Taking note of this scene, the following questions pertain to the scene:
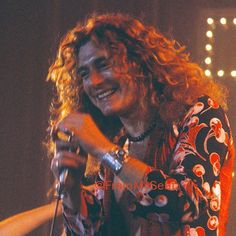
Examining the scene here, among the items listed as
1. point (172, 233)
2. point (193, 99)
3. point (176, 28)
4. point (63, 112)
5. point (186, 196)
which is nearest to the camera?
point (186, 196)

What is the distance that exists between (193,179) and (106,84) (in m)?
0.40

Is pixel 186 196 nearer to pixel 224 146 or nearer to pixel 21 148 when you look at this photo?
pixel 224 146

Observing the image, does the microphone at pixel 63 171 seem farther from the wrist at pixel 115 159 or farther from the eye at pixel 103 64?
the eye at pixel 103 64

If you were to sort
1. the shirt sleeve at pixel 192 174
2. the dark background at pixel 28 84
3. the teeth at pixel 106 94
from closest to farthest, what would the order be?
the shirt sleeve at pixel 192 174 < the teeth at pixel 106 94 < the dark background at pixel 28 84

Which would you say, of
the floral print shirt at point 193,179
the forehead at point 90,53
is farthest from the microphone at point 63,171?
the forehead at point 90,53

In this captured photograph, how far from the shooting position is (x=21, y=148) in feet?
12.0

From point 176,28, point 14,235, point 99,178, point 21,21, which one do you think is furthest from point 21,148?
point 99,178

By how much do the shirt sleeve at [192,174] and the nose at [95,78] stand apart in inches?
10.2

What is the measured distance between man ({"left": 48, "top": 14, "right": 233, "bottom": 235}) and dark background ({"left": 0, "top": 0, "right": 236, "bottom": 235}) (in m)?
1.44

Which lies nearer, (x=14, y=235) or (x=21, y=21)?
(x=14, y=235)

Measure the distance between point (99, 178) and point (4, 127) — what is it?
5.58 feet

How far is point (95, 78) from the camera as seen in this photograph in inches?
73.7

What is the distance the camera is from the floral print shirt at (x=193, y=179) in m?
1.58

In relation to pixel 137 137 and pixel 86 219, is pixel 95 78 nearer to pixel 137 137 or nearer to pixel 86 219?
pixel 137 137
